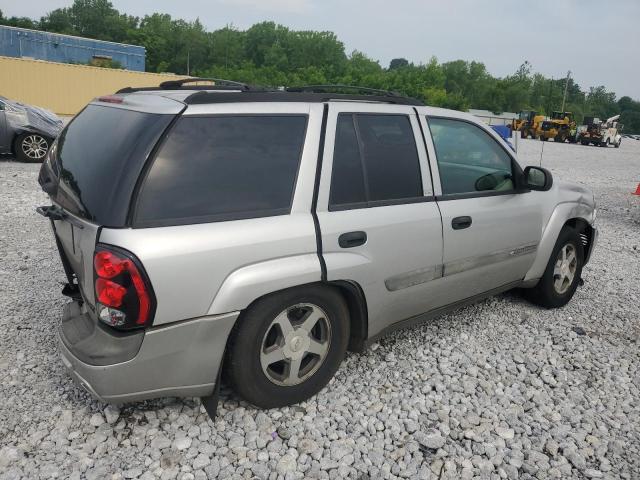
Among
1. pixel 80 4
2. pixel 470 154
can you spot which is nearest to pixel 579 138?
pixel 470 154

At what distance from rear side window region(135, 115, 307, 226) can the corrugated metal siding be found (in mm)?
57423

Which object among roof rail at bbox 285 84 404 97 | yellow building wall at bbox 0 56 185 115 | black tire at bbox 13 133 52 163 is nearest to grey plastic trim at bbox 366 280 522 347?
roof rail at bbox 285 84 404 97

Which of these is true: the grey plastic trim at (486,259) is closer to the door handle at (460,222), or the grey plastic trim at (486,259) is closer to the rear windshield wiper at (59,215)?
the door handle at (460,222)

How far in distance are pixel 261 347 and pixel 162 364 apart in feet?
1.68

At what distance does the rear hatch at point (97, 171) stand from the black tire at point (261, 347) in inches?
28.9

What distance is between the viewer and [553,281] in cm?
450

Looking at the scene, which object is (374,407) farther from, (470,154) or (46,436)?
(470,154)

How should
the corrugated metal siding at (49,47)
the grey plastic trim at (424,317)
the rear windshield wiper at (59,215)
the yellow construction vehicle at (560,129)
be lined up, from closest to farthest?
the rear windshield wiper at (59,215)
the grey plastic trim at (424,317)
the yellow construction vehicle at (560,129)
the corrugated metal siding at (49,47)

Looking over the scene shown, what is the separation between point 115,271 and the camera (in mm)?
2262

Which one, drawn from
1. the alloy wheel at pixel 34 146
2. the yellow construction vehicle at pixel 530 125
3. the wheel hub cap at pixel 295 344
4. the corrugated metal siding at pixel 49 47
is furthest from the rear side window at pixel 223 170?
the corrugated metal siding at pixel 49 47

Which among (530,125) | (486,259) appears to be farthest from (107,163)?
(530,125)

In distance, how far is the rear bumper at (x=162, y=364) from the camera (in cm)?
238

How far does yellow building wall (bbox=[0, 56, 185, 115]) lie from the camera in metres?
27.5

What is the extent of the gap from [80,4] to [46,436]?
12650 centimetres
